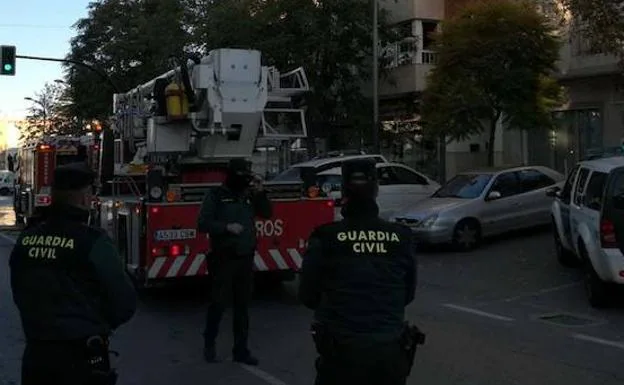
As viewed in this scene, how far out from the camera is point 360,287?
153 inches

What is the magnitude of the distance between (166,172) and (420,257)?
575cm

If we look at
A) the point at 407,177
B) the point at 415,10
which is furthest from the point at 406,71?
the point at 407,177

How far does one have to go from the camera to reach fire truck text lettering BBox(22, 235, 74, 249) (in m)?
3.82

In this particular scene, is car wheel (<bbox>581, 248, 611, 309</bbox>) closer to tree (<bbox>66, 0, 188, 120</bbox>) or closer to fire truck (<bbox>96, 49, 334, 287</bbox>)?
fire truck (<bbox>96, 49, 334, 287</bbox>)

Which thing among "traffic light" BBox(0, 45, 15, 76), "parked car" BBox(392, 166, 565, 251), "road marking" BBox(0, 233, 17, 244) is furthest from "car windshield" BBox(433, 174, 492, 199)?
"traffic light" BBox(0, 45, 15, 76)

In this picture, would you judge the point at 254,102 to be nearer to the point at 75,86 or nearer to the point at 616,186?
the point at 616,186

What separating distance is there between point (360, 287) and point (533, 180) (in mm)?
13503

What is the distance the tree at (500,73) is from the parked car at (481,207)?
2609 mm

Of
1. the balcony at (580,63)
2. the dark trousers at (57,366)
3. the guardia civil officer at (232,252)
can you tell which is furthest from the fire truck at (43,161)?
the dark trousers at (57,366)

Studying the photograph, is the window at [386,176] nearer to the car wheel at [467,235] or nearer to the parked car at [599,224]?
the car wheel at [467,235]

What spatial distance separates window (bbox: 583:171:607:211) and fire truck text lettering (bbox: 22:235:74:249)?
7.26 m

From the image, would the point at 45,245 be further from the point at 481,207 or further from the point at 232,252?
the point at 481,207

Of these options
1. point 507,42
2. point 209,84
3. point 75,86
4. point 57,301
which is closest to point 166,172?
point 209,84

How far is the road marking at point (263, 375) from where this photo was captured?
6898 millimetres
